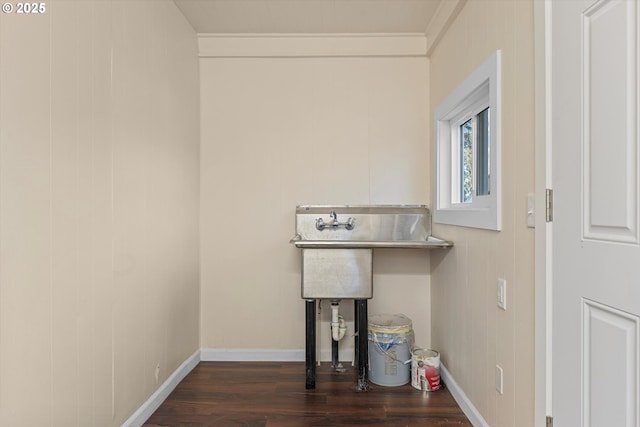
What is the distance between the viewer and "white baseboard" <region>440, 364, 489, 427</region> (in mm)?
1865

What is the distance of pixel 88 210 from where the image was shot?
153 cm

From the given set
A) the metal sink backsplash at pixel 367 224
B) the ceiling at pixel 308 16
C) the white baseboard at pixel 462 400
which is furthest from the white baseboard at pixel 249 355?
the ceiling at pixel 308 16

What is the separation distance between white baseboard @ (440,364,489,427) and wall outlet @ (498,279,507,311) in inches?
24.4

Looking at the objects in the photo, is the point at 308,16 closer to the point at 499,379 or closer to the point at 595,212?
the point at 595,212

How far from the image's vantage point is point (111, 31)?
1688 mm

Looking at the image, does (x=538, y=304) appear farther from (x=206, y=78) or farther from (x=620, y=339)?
(x=206, y=78)

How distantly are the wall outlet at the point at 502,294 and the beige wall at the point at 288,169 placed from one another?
1162mm

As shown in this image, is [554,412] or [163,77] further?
[163,77]

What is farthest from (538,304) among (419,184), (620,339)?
(419,184)

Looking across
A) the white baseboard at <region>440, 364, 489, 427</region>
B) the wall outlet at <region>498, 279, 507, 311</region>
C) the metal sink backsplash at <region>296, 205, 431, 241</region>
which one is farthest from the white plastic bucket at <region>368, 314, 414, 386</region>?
the wall outlet at <region>498, 279, 507, 311</region>

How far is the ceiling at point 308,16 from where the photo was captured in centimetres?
237

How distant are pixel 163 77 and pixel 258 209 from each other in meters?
1.07

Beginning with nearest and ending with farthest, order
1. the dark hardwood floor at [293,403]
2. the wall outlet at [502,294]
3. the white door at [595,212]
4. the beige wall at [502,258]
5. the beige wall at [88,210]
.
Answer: the white door at [595,212] → the beige wall at [88,210] → the beige wall at [502,258] → the wall outlet at [502,294] → the dark hardwood floor at [293,403]

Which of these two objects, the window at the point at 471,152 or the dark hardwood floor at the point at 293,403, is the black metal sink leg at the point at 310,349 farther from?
the window at the point at 471,152
